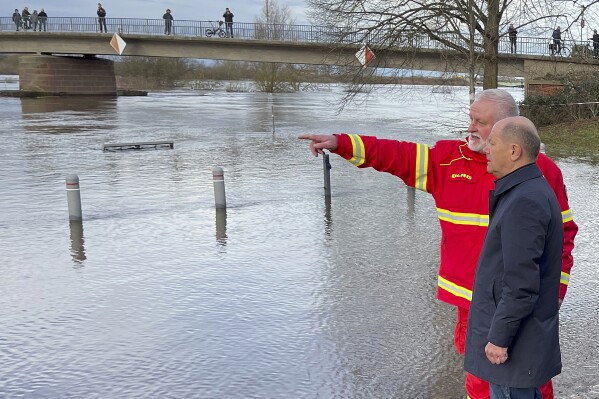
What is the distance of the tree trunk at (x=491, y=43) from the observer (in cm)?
2481

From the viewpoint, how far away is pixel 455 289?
13.1 ft

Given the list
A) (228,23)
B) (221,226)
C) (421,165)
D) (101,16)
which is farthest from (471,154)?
(101,16)

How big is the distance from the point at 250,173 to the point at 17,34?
1936 inches

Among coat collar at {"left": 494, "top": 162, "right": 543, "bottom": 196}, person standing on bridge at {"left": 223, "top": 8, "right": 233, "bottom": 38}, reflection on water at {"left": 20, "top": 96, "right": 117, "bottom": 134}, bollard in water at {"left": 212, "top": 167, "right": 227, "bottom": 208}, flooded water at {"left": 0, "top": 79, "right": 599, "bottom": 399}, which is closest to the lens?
coat collar at {"left": 494, "top": 162, "right": 543, "bottom": 196}

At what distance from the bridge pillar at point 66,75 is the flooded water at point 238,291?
154 ft

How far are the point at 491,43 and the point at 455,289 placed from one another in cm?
2287

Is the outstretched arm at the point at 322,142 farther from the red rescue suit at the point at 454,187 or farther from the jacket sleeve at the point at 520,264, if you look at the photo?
the jacket sleeve at the point at 520,264

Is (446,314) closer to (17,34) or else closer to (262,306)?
(262,306)

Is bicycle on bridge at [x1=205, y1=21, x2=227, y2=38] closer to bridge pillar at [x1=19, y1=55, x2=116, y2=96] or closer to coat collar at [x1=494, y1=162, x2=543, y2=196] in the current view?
bridge pillar at [x1=19, y1=55, x2=116, y2=96]

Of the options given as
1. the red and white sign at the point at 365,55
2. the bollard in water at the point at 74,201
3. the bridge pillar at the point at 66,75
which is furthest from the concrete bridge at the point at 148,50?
the bollard in water at the point at 74,201

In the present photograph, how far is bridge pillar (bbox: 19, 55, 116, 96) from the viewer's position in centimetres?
6031

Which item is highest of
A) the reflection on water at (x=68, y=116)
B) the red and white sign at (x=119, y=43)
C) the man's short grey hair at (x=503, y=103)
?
the red and white sign at (x=119, y=43)

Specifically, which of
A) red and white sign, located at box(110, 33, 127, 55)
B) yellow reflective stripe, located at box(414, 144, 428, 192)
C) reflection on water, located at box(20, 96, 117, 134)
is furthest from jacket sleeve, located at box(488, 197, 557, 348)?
red and white sign, located at box(110, 33, 127, 55)

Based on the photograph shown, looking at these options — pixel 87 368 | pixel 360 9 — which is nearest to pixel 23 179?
pixel 87 368
